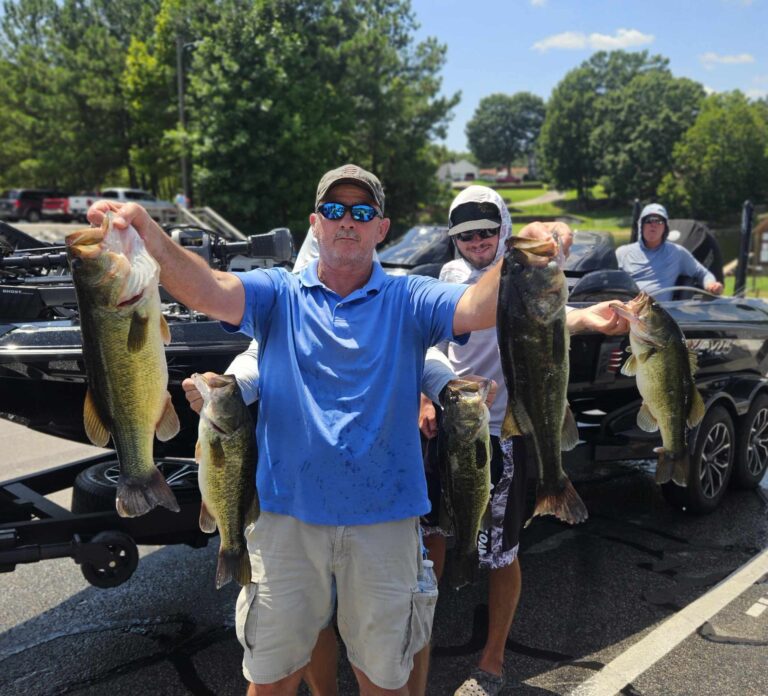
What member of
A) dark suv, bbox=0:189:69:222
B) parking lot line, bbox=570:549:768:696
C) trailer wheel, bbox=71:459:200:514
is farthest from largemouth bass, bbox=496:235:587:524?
dark suv, bbox=0:189:69:222

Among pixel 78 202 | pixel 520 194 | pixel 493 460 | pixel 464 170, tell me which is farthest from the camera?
pixel 464 170

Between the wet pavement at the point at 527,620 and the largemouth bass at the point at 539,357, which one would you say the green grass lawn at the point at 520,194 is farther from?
the largemouth bass at the point at 539,357

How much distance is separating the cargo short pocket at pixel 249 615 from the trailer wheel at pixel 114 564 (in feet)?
3.60

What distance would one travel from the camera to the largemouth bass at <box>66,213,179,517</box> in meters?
1.94

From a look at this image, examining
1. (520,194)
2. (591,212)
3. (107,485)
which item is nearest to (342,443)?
(107,485)

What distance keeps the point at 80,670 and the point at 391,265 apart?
195 inches

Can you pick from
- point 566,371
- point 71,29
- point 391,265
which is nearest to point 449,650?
point 566,371

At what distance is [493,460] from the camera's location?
10.1 feet

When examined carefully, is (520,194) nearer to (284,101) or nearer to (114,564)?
(284,101)

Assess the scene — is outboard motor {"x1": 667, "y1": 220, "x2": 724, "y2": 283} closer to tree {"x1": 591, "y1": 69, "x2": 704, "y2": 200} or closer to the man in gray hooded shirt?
the man in gray hooded shirt

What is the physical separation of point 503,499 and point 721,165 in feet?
228

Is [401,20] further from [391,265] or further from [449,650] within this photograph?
[449,650]

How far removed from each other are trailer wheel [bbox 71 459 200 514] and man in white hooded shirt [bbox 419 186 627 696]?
1253 millimetres

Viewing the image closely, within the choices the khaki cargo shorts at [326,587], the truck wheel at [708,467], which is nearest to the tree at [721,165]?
the truck wheel at [708,467]
